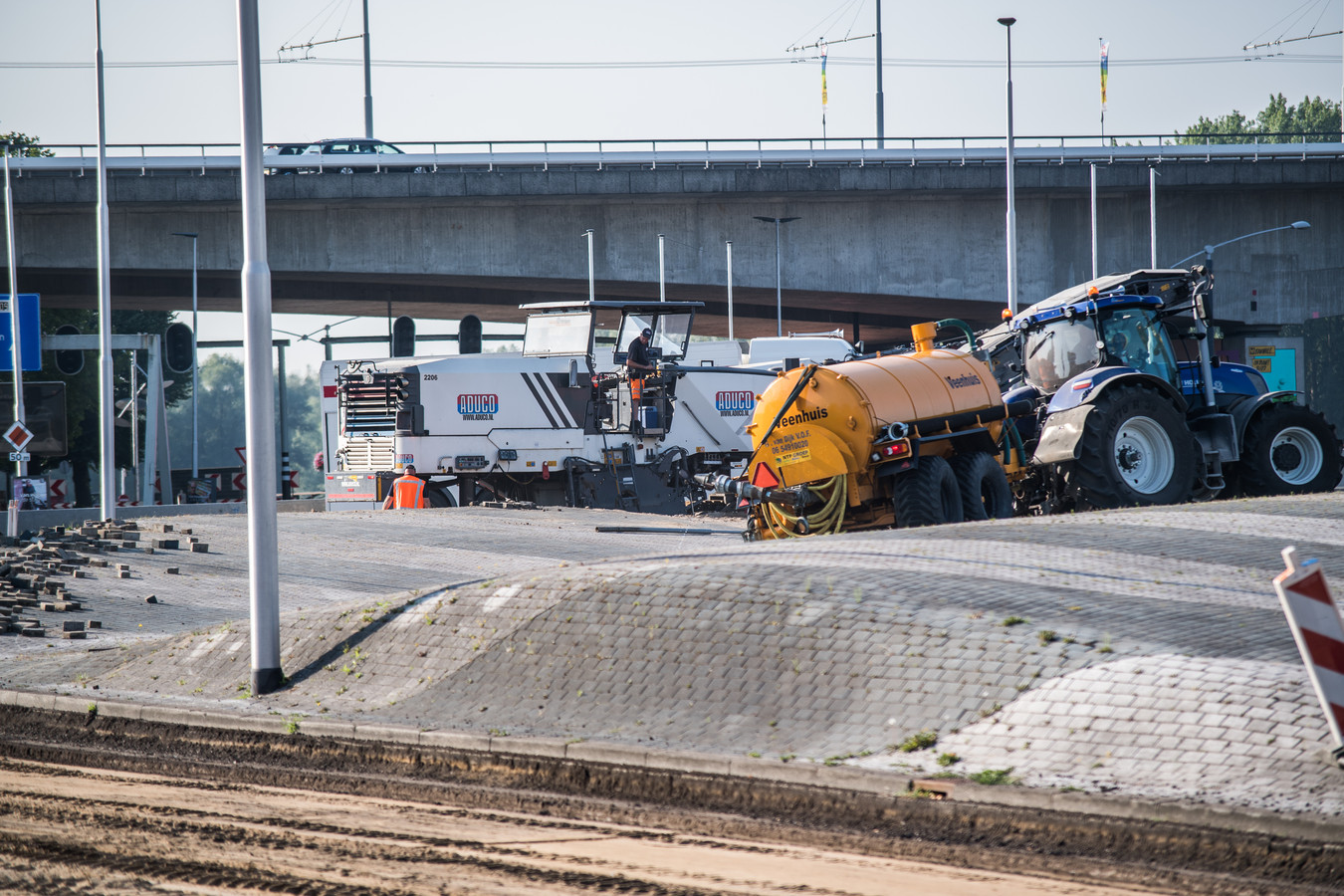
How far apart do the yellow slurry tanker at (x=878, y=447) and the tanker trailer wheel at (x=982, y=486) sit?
0.04 feet

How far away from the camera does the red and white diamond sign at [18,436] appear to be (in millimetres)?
30306

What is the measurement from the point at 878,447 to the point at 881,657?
261 inches

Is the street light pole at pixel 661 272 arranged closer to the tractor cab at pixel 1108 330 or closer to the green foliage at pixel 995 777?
the tractor cab at pixel 1108 330

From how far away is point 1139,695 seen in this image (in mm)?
6961

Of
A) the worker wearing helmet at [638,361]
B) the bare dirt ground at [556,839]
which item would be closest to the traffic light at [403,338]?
the worker wearing helmet at [638,361]

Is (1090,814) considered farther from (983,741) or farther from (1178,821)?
(983,741)

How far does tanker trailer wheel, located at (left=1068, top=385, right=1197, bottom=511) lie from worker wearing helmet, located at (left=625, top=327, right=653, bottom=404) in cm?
1277

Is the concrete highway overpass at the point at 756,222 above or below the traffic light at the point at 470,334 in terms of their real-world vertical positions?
above

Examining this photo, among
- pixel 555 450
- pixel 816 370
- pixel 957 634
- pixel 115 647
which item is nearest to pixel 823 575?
pixel 957 634

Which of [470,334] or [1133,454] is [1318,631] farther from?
[470,334]

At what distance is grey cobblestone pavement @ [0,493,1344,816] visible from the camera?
262 inches

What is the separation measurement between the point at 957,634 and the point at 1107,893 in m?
3.22

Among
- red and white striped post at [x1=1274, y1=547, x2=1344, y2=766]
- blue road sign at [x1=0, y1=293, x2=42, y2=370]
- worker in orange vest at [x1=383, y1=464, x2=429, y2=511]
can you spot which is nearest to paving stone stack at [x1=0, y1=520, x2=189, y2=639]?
worker in orange vest at [x1=383, y1=464, x2=429, y2=511]

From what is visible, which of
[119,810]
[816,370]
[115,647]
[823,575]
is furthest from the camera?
[816,370]
